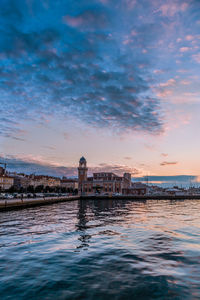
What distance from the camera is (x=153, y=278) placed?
29.8ft

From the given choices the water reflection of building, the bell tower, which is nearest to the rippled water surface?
the water reflection of building

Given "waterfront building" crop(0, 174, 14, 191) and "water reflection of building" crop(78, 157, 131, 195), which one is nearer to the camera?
"waterfront building" crop(0, 174, 14, 191)

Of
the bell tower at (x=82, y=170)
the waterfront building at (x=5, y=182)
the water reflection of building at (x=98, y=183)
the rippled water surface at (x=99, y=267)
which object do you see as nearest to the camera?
the rippled water surface at (x=99, y=267)

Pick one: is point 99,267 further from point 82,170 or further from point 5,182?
point 82,170

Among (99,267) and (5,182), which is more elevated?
(5,182)

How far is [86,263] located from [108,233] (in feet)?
25.5

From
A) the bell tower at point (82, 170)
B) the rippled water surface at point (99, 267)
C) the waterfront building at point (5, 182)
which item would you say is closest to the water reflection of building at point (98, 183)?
the bell tower at point (82, 170)

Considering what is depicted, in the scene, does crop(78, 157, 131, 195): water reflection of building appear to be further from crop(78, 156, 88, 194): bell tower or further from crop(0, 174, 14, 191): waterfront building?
crop(0, 174, 14, 191): waterfront building

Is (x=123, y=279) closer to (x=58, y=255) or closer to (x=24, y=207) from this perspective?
(x=58, y=255)

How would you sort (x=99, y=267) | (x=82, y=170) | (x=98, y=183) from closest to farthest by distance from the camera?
(x=99, y=267) → (x=98, y=183) → (x=82, y=170)

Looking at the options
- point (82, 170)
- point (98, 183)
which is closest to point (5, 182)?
point (82, 170)

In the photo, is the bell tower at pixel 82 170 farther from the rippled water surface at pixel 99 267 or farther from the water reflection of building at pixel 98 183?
the rippled water surface at pixel 99 267

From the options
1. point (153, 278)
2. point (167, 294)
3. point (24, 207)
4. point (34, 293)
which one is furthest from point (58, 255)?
point (24, 207)

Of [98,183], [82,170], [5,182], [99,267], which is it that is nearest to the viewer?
[99,267]
